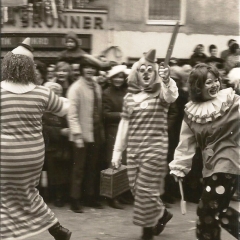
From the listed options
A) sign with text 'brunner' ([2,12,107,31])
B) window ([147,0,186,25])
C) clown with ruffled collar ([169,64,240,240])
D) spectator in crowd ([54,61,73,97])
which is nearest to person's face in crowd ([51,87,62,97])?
spectator in crowd ([54,61,73,97])

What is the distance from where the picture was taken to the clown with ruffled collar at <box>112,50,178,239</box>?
6438 mm

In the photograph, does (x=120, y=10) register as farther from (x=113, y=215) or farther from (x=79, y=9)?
(x=113, y=215)

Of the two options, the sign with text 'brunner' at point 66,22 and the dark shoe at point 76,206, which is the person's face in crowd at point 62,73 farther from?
the sign with text 'brunner' at point 66,22

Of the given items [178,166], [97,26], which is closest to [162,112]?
[178,166]

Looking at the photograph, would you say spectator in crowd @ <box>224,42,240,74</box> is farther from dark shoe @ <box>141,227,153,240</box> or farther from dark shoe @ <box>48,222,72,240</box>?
dark shoe @ <box>48,222,72,240</box>

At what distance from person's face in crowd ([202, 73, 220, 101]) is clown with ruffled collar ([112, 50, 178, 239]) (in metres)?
0.86

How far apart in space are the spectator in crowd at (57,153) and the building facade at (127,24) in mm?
7100

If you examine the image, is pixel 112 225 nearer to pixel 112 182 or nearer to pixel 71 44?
pixel 112 182

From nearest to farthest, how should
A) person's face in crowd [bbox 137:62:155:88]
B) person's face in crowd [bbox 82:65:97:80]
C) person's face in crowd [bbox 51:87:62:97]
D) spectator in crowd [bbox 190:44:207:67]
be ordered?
person's face in crowd [bbox 137:62:155:88] → person's face in crowd [bbox 51:87:62:97] → person's face in crowd [bbox 82:65:97:80] → spectator in crowd [bbox 190:44:207:67]

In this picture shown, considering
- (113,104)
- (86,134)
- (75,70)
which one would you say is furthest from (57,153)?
(75,70)

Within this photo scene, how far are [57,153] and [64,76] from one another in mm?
908

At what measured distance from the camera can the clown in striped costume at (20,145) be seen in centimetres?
534

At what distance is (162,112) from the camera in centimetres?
655

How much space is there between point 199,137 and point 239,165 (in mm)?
413
